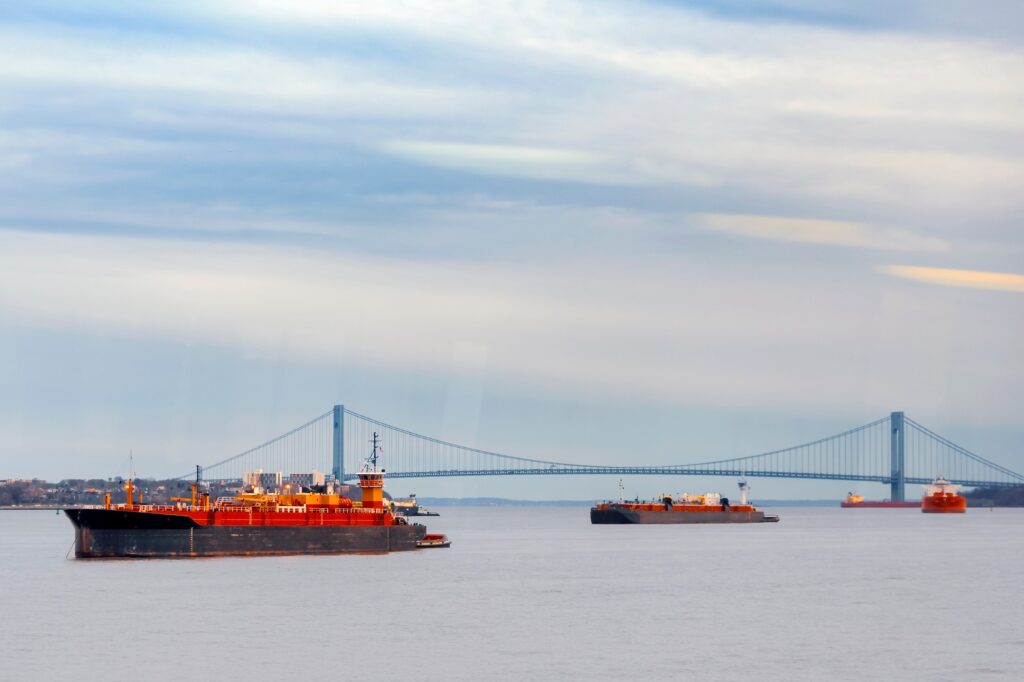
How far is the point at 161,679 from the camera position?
1460 inches

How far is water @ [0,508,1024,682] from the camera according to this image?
129 feet

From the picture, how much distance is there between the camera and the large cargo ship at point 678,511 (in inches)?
6412

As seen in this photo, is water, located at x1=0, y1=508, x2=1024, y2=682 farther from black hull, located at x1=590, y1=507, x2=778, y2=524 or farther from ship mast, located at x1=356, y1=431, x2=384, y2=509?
black hull, located at x1=590, y1=507, x2=778, y2=524

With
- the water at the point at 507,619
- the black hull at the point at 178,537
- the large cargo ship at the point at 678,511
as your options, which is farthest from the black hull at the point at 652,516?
the black hull at the point at 178,537

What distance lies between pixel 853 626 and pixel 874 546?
209ft

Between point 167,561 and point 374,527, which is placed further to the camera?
point 374,527

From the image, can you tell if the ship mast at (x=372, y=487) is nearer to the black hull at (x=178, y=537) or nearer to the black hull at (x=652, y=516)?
the black hull at (x=178, y=537)

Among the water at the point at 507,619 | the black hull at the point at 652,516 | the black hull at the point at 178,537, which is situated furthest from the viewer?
the black hull at the point at 652,516

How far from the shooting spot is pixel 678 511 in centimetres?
16512

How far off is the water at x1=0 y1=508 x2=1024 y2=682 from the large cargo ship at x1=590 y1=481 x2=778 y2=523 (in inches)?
3061

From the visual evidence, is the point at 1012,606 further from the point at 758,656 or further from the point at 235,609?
the point at 235,609

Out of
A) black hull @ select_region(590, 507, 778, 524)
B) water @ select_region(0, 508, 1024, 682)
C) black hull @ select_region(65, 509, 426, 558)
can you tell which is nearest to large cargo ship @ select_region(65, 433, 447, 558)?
black hull @ select_region(65, 509, 426, 558)

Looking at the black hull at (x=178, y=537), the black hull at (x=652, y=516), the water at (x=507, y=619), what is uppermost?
the black hull at (x=178, y=537)

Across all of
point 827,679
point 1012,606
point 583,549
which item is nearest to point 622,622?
point 827,679
